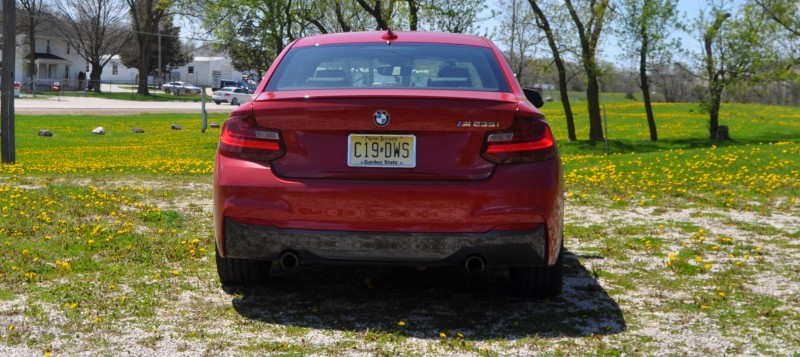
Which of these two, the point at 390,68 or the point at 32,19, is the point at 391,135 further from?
the point at 32,19

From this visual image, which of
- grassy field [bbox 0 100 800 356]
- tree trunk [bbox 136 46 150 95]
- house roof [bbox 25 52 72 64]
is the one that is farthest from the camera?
house roof [bbox 25 52 72 64]

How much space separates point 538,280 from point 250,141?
5.70 feet

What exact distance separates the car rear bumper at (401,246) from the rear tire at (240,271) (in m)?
0.64

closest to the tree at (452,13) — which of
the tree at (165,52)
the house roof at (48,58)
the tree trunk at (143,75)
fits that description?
the tree trunk at (143,75)

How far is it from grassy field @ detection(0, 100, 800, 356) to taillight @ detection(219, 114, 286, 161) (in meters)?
0.82

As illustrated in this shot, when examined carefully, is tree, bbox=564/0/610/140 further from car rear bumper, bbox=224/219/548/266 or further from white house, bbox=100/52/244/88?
white house, bbox=100/52/244/88

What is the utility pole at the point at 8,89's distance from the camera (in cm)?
1566

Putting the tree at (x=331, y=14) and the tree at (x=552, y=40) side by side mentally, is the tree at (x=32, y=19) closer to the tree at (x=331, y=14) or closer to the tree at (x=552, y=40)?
the tree at (x=331, y=14)

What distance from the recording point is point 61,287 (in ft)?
16.9

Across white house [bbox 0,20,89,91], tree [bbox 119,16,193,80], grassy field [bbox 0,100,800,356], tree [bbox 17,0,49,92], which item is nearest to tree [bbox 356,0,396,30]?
grassy field [bbox 0,100,800,356]

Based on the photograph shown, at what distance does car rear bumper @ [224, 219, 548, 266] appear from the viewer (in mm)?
4387

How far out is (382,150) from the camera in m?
4.38

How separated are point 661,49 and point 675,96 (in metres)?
38.8

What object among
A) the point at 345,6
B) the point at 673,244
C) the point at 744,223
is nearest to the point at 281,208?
the point at 673,244
